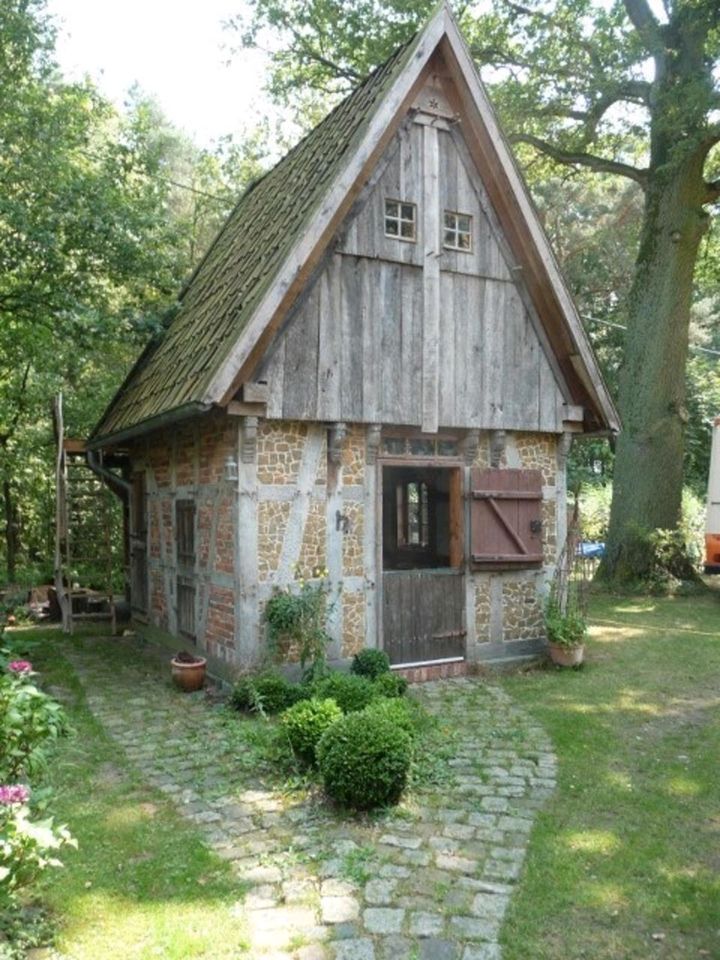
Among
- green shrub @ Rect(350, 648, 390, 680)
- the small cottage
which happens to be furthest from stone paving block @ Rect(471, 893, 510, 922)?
the small cottage

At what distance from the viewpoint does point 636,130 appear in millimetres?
16188

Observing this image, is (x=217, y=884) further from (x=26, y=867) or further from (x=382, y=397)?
(x=382, y=397)

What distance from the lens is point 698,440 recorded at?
25.1m

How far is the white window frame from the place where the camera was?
8734 millimetres

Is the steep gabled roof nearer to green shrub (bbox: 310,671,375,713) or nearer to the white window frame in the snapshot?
the white window frame

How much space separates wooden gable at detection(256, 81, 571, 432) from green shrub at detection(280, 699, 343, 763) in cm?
317

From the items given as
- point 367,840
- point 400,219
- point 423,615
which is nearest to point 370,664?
point 423,615

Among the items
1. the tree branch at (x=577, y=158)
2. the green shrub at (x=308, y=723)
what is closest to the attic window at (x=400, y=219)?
the green shrub at (x=308, y=723)

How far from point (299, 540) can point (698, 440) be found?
2067cm

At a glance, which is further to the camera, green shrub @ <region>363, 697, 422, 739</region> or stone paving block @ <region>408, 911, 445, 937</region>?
green shrub @ <region>363, 697, 422, 739</region>

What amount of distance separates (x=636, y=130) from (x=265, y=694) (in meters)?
14.6

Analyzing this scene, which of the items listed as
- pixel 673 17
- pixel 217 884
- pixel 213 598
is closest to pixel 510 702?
pixel 213 598

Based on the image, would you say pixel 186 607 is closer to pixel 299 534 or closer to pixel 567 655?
pixel 299 534

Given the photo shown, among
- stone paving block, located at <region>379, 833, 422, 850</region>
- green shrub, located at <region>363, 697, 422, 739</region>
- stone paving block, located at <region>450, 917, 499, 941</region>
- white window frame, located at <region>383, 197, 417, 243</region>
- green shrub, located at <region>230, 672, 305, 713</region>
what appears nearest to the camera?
stone paving block, located at <region>450, 917, 499, 941</region>
